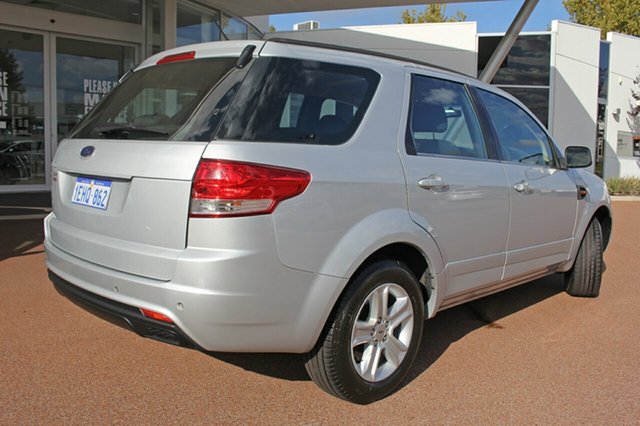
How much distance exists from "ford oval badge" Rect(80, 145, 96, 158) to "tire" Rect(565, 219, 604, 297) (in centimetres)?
425

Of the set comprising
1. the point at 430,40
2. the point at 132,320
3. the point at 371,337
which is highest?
the point at 430,40

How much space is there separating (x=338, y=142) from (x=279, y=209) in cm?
56

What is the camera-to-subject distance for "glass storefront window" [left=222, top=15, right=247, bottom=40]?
1352 centimetres

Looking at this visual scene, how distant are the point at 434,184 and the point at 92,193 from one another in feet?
6.23

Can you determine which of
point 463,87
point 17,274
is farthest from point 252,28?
point 463,87

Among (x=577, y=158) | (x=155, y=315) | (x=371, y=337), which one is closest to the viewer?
(x=155, y=315)

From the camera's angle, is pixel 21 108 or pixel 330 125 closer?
pixel 330 125

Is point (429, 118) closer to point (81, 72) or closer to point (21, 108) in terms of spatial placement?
point (21, 108)

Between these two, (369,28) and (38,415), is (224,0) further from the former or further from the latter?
(38,415)

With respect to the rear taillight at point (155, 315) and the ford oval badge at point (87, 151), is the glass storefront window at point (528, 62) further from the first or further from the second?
the rear taillight at point (155, 315)

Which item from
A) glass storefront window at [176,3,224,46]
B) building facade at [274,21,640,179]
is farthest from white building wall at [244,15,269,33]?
glass storefront window at [176,3,224,46]

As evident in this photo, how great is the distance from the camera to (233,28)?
45.7ft

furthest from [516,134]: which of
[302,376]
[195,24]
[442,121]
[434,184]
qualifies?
[195,24]

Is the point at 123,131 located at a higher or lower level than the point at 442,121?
lower
